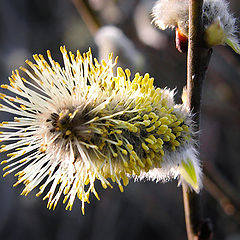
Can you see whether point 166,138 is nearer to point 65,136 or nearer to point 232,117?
point 65,136

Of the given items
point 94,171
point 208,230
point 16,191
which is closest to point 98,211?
point 16,191

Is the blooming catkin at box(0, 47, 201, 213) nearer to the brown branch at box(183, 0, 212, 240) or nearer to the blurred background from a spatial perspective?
the brown branch at box(183, 0, 212, 240)

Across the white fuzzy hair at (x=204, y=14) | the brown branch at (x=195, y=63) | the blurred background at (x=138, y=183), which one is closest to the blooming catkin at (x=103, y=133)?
the brown branch at (x=195, y=63)

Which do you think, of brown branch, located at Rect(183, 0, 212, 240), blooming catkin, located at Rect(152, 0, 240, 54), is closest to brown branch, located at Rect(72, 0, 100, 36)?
blooming catkin, located at Rect(152, 0, 240, 54)

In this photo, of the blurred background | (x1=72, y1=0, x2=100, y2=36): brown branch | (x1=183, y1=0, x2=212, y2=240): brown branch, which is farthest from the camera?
the blurred background

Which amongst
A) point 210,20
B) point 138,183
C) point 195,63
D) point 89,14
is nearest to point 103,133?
point 195,63

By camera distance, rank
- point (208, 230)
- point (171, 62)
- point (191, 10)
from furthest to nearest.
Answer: point (171, 62), point (208, 230), point (191, 10)

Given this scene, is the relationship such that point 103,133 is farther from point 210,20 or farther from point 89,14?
point 89,14
